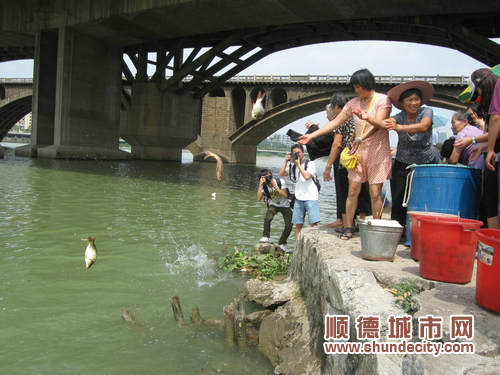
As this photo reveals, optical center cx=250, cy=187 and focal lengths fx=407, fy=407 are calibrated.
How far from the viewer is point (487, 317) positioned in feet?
7.61

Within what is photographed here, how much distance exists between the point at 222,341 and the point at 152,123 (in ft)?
94.2

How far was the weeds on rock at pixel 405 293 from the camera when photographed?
257 centimetres

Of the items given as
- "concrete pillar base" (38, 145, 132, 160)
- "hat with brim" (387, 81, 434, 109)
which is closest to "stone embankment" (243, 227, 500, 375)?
"hat with brim" (387, 81, 434, 109)

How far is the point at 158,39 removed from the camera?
1004 inches

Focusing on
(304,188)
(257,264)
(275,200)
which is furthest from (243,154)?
(257,264)

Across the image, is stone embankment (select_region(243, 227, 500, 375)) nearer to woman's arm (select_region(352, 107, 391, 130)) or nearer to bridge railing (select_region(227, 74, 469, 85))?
woman's arm (select_region(352, 107, 391, 130))

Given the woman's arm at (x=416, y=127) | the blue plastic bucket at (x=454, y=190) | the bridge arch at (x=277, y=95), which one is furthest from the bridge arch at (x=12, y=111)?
the blue plastic bucket at (x=454, y=190)

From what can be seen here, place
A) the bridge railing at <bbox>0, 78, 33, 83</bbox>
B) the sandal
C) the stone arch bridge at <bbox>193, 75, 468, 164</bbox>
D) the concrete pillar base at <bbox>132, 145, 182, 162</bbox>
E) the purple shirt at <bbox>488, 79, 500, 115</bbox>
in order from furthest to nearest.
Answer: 1. the bridge railing at <bbox>0, 78, 33, 83</bbox>
2. the stone arch bridge at <bbox>193, 75, 468, 164</bbox>
3. the concrete pillar base at <bbox>132, 145, 182, 162</bbox>
4. the sandal
5. the purple shirt at <bbox>488, 79, 500, 115</bbox>

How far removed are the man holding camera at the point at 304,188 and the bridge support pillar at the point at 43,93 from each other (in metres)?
23.9

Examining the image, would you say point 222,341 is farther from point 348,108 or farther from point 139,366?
point 348,108

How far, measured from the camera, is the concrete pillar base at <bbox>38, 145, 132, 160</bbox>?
2439 cm

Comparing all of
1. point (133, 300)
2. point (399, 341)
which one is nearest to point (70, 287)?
point (133, 300)

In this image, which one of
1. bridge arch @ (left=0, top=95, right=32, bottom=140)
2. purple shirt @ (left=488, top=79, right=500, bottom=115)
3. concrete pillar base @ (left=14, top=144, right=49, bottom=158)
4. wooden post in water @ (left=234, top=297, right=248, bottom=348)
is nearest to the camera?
purple shirt @ (left=488, top=79, right=500, bottom=115)

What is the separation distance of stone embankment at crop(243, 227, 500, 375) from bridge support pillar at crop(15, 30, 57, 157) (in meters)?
25.4
